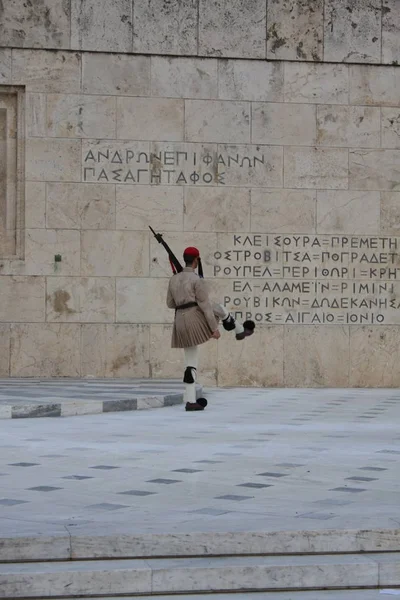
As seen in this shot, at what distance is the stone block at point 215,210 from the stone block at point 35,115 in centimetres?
225

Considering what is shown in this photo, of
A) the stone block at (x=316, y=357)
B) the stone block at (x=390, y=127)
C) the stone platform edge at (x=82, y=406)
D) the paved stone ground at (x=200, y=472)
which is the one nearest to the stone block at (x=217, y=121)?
the stone block at (x=390, y=127)

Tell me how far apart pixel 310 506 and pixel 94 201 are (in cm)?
1090

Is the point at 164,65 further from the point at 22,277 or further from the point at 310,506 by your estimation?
the point at 310,506

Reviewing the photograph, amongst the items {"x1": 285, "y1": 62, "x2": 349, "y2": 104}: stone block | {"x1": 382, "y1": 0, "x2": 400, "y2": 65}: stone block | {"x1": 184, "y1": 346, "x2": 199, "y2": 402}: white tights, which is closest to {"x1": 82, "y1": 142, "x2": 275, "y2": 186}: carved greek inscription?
{"x1": 285, "y1": 62, "x2": 349, "y2": 104}: stone block

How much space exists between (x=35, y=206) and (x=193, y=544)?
1179 centimetres

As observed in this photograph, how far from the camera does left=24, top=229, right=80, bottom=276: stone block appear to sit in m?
16.5

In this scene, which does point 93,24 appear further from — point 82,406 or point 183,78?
point 82,406

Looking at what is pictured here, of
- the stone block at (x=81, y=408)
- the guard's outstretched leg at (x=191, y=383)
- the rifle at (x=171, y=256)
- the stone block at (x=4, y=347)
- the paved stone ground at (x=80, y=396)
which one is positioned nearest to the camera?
the paved stone ground at (x=80, y=396)

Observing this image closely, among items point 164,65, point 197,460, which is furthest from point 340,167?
point 197,460

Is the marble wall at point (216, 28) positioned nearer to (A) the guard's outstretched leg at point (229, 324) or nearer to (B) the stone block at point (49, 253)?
(B) the stone block at point (49, 253)

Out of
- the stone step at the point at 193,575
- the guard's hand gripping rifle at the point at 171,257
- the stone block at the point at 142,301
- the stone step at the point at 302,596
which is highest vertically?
the guard's hand gripping rifle at the point at 171,257

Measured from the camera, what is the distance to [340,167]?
677 inches

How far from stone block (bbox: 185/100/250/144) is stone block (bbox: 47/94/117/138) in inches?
44.7

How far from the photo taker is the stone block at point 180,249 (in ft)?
54.7
